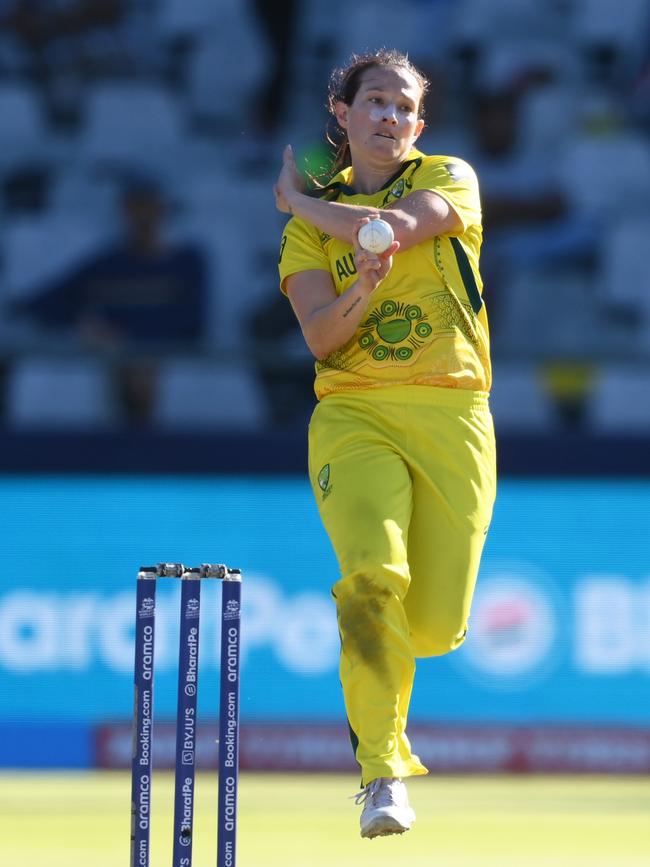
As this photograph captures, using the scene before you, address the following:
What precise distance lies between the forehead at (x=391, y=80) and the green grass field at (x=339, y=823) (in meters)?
2.18

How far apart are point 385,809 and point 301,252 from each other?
55.2 inches

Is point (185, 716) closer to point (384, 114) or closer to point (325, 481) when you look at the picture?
point (325, 481)

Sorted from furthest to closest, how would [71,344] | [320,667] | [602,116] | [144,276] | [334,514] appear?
[602,116], [144,276], [71,344], [320,667], [334,514]

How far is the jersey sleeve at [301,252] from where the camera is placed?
432cm

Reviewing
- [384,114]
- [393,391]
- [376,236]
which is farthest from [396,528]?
[384,114]

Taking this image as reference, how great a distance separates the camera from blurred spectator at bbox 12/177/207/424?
366 inches

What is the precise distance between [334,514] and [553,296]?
568 centimetres

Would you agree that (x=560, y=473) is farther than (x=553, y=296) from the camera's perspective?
No

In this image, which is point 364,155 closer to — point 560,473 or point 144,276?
point 560,473

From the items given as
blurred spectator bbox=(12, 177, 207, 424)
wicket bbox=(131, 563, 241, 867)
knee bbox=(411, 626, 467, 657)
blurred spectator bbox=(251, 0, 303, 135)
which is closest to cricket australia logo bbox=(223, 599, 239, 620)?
wicket bbox=(131, 563, 241, 867)

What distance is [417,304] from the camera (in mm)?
4234

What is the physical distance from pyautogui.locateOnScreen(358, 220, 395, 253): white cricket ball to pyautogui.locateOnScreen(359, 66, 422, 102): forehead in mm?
483

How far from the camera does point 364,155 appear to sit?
14.3 ft

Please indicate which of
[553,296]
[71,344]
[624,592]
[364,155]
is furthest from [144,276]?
[364,155]
